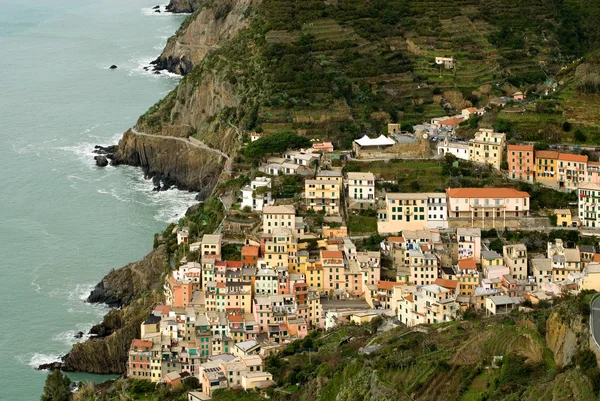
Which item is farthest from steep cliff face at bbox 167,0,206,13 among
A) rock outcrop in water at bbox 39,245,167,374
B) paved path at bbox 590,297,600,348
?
paved path at bbox 590,297,600,348

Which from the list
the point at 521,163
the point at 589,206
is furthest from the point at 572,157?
the point at 589,206

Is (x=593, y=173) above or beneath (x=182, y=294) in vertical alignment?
above

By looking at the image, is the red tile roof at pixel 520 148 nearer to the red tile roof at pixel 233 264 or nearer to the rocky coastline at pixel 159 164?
the red tile roof at pixel 233 264

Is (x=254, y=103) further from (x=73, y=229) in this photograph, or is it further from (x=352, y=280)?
(x=352, y=280)

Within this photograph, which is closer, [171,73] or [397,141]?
[397,141]

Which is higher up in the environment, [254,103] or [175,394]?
[254,103]

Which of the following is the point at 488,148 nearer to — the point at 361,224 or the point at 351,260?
the point at 361,224

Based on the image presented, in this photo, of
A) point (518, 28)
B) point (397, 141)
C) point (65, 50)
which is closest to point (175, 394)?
point (397, 141)
